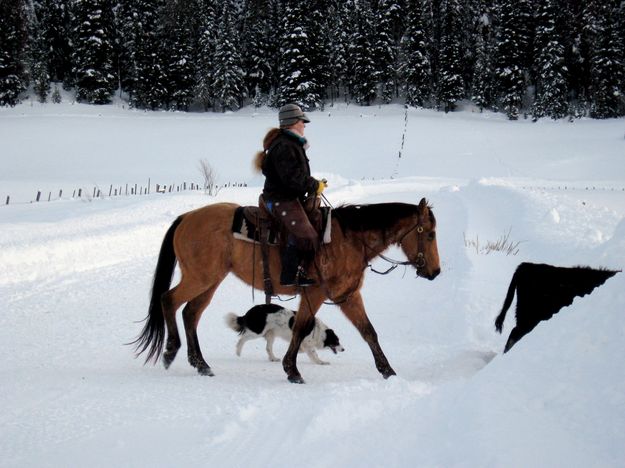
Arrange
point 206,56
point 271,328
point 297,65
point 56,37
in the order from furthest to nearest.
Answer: point 56,37
point 206,56
point 297,65
point 271,328

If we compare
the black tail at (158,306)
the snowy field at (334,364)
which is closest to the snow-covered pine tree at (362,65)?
the snowy field at (334,364)

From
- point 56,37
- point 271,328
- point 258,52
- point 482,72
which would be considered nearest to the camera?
point 271,328

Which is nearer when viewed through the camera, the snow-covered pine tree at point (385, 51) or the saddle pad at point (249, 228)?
the saddle pad at point (249, 228)

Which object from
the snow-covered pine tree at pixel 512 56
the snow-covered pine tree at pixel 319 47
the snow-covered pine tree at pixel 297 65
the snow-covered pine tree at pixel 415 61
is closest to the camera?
the snow-covered pine tree at pixel 512 56

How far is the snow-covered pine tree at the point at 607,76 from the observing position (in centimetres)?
4697

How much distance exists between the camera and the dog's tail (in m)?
7.00

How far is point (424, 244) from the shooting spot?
5.73 metres

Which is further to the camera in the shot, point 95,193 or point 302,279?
point 95,193

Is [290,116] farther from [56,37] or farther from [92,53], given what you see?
[56,37]

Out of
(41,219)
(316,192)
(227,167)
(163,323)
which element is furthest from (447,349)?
(227,167)

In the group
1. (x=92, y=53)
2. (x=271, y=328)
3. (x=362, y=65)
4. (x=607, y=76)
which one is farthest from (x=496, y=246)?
(x=92, y=53)

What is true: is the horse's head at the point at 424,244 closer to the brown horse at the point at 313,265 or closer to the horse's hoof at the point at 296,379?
the brown horse at the point at 313,265

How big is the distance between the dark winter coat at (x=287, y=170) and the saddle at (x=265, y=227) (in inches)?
8.0

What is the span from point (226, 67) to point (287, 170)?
55484mm
